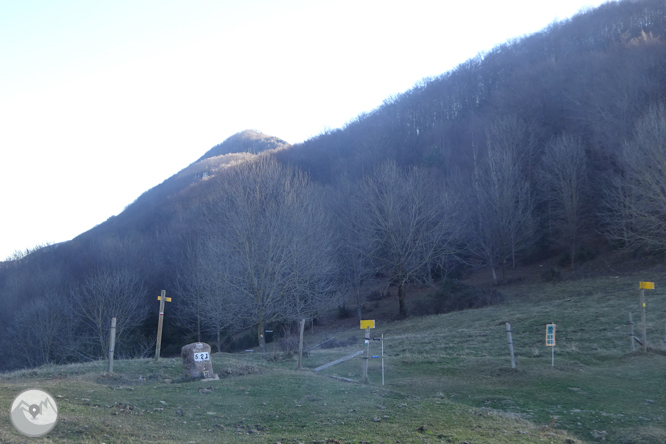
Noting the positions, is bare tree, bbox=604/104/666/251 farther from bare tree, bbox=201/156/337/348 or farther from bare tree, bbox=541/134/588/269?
bare tree, bbox=201/156/337/348

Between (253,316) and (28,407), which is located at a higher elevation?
(28,407)

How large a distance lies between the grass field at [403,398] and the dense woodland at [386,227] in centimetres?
1086

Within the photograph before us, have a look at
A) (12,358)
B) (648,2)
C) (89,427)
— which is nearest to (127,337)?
(12,358)

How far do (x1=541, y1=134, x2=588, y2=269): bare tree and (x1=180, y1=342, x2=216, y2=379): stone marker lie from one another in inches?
1239

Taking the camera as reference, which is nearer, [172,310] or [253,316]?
[253,316]

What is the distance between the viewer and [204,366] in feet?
36.2

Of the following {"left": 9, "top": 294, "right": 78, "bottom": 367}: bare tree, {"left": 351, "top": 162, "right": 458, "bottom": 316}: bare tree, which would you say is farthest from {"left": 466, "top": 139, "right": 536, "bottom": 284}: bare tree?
{"left": 9, "top": 294, "right": 78, "bottom": 367}: bare tree

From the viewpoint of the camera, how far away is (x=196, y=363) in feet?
35.8

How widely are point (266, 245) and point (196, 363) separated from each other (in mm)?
14329

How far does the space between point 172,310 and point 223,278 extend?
53.6ft

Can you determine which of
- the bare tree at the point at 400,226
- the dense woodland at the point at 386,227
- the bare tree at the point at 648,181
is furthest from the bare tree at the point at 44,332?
the bare tree at the point at 648,181

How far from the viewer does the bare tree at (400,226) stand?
33.4 meters

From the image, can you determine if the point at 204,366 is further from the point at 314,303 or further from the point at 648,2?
the point at 648,2

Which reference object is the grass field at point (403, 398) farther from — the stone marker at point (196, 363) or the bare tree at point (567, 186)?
the bare tree at point (567, 186)
